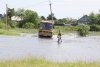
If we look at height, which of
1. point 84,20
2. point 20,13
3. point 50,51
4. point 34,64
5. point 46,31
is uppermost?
point 20,13

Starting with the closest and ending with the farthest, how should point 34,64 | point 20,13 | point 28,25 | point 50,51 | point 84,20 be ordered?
point 34,64
point 50,51
point 28,25
point 20,13
point 84,20

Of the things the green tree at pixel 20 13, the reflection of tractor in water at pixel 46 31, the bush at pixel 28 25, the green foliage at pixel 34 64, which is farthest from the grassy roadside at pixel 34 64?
the green tree at pixel 20 13

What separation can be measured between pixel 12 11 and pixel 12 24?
2527cm

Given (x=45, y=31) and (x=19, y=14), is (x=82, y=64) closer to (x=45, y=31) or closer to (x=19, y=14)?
(x=45, y=31)

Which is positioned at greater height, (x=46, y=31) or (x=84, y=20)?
(x=46, y=31)

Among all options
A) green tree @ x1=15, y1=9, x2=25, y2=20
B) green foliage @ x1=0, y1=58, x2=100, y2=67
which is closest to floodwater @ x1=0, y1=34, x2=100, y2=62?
green foliage @ x1=0, y1=58, x2=100, y2=67

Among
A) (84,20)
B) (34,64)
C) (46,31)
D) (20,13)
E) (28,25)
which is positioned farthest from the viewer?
(84,20)

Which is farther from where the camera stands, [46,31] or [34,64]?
[46,31]

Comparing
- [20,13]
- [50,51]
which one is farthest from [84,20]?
[50,51]

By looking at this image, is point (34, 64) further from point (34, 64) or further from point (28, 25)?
point (28, 25)

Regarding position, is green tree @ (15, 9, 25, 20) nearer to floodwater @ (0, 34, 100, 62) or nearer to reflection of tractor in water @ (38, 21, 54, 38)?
reflection of tractor in water @ (38, 21, 54, 38)

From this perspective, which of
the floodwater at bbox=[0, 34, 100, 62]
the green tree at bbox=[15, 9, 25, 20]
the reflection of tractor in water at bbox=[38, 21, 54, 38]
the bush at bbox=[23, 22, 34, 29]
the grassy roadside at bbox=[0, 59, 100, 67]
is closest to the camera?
the grassy roadside at bbox=[0, 59, 100, 67]

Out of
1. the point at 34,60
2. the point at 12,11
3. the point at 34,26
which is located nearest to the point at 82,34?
the point at 34,26

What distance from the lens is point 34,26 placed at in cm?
13450
